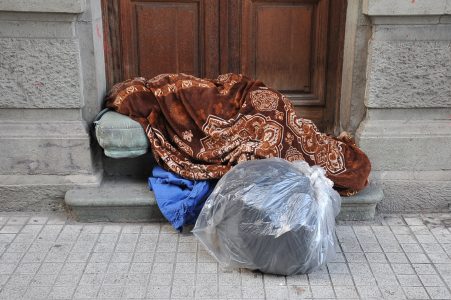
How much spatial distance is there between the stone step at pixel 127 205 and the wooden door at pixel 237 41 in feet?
2.61

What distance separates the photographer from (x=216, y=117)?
383cm

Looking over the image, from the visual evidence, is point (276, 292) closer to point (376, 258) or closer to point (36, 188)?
point (376, 258)

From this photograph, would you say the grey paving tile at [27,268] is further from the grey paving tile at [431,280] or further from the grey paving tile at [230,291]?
the grey paving tile at [431,280]

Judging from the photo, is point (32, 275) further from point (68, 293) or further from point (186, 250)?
point (186, 250)

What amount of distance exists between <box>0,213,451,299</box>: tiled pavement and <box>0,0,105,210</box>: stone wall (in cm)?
27

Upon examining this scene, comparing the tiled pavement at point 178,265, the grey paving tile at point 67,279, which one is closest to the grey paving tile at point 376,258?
the tiled pavement at point 178,265

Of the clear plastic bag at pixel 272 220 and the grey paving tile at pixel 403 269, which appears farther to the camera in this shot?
the grey paving tile at pixel 403 269

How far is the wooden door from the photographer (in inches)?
166

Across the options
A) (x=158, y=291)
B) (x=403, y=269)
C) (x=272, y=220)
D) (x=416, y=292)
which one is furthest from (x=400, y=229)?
(x=158, y=291)

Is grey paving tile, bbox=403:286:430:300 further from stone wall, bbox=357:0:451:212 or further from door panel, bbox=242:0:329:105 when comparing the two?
door panel, bbox=242:0:329:105

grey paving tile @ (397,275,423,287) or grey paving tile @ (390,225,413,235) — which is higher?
grey paving tile @ (390,225,413,235)

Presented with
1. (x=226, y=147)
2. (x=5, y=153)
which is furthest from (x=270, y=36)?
(x=5, y=153)

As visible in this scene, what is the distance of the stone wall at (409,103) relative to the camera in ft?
12.1

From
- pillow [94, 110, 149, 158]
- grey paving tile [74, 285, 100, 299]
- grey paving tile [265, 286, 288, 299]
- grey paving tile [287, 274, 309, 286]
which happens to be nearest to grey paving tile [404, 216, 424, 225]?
grey paving tile [287, 274, 309, 286]
